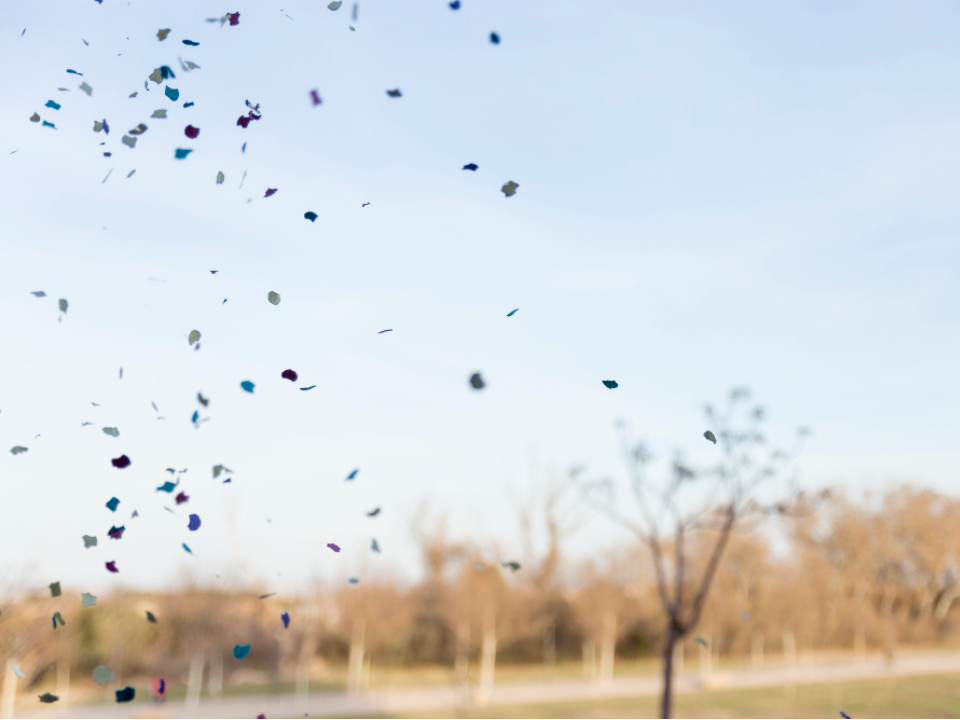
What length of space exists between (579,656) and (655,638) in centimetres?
395

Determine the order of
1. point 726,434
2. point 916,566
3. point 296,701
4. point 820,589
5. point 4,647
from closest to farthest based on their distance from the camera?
point 4,647 → point 726,434 → point 296,701 → point 820,589 → point 916,566

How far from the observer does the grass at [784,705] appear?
16484 millimetres

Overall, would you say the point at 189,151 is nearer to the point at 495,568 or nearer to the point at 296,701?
the point at 296,701

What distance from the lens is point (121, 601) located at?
25.5 m

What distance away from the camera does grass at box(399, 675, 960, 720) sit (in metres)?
16.5

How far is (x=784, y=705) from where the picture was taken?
1861 cm

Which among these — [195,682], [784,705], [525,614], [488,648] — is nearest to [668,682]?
[784,705]

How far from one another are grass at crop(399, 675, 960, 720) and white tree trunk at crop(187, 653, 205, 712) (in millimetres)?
6128

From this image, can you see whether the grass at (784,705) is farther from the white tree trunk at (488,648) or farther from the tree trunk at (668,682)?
the white tree trunk at (488,648)

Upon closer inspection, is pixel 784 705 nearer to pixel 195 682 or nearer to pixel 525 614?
pixel 525 614

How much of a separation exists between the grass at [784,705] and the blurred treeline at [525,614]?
218cm

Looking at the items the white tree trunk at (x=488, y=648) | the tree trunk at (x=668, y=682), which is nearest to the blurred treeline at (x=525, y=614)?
the white tree trunk at (x=488, y=648)

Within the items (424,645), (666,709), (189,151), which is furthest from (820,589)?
(189,151)

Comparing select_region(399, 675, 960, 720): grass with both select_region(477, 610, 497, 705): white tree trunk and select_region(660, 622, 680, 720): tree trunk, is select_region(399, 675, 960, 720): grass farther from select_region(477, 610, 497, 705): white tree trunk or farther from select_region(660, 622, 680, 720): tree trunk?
select_region(477, 610, 497, 705): white tree trunk
